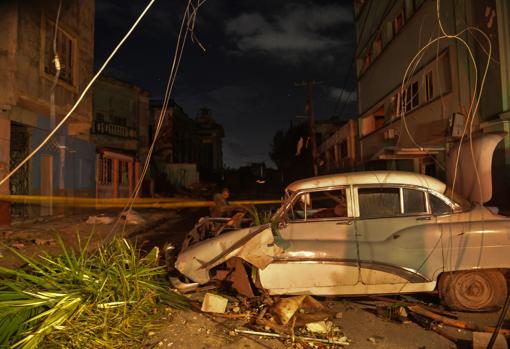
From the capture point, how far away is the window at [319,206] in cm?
520

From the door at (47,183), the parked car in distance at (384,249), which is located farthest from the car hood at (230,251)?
the door at (47,183)

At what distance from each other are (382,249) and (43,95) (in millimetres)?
12031

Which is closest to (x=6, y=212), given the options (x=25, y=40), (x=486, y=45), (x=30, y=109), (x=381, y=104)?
(x=30, y=109)

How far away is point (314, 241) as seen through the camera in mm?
4855

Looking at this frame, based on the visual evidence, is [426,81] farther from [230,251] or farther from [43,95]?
[43,95]

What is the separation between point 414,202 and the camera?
4992mm

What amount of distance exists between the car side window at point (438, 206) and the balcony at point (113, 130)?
25076 mm

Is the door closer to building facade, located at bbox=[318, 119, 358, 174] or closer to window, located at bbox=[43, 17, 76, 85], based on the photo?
window, located at bbox=[43, 17, 76, 85]

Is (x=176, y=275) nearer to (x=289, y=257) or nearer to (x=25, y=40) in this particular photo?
(x=289, y=257)

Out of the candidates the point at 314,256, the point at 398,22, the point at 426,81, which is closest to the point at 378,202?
the point at 314,256

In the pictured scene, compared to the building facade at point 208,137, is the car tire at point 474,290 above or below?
below

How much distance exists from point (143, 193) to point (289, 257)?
24.9 meters

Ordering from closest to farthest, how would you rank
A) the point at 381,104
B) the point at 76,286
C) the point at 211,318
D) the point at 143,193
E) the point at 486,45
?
the point at 76,286, the point at 211,318, the point at 486,45, the point at 381,104, the point at 143,193

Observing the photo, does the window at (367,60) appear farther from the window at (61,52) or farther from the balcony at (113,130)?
the balcony at (113,130)
